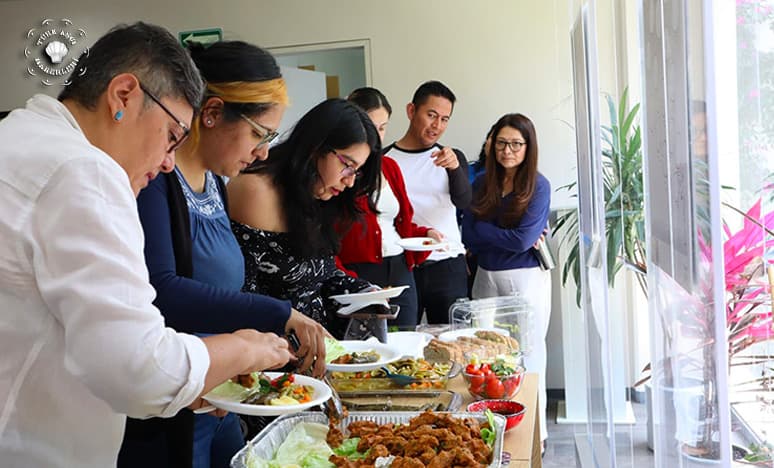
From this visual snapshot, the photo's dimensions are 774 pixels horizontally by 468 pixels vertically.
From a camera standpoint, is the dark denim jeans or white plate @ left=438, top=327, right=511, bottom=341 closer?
the dark denim jeans

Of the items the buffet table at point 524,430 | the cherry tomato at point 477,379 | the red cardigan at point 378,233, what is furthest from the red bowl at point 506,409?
the red cardigan at point 378,233

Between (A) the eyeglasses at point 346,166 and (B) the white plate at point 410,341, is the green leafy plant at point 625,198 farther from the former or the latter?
(A) the eyeglasses at point 346,166

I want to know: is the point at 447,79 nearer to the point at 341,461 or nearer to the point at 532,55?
the point at 532,55

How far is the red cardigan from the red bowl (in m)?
1.09

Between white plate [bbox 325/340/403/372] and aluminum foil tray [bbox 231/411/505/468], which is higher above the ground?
white plate [bbox 325/340/403/372]

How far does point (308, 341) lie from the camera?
5.01 ft

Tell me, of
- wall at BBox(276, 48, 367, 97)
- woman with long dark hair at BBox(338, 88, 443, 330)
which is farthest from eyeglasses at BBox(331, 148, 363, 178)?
wall at BBox(276, 48, 367, 97)

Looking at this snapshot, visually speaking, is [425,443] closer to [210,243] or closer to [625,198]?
[210,243]

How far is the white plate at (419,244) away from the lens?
3.05 m

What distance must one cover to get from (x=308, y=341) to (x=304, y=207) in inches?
22.4

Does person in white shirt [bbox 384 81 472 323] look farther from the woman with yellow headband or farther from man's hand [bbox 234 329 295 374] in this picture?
man's hand [bbox 234 329 295 374]

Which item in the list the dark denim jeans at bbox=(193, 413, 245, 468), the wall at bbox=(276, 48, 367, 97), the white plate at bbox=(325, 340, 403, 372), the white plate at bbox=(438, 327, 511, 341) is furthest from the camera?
the wall at bbox=(276, 48, 367, 97)

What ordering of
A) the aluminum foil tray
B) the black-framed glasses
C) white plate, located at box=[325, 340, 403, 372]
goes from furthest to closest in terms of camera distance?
white plate, located at box=[325, 340, 403, 372], the aluminum foil tray, the black-framed glasses

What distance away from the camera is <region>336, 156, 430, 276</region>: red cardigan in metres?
3.11
